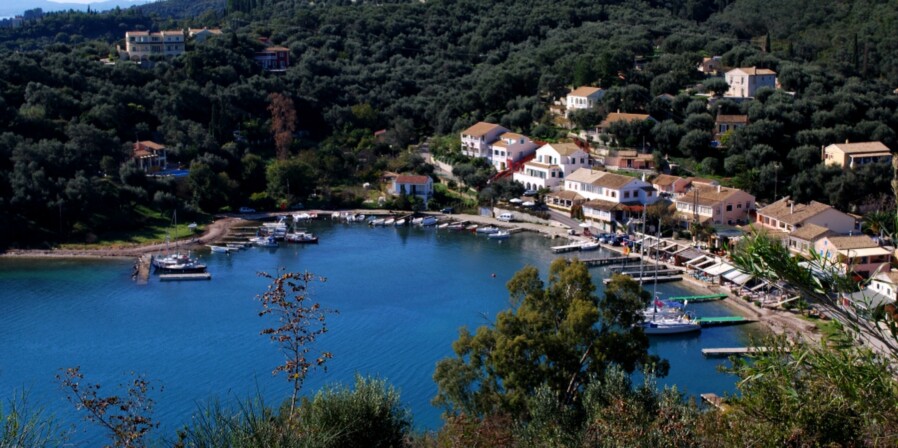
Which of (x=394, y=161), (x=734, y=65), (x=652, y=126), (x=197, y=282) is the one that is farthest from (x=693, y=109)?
(x=197, y=282)

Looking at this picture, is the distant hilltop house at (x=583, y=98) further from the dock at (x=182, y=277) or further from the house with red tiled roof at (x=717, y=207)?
the dock at (x=182, y=277)

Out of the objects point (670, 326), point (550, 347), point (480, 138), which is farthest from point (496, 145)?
point (550, 347)

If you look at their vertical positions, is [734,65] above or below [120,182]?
above

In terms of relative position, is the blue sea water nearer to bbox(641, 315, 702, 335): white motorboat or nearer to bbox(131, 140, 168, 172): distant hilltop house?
bbox(641, 315, 702, 335): white motorboat

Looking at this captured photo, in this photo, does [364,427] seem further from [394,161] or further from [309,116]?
[309,116]

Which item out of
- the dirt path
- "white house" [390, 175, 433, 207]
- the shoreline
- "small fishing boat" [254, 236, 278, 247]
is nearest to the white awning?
the shoreline

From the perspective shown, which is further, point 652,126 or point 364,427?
point 652,126

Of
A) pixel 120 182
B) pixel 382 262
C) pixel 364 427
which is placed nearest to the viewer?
pixel 364 427
